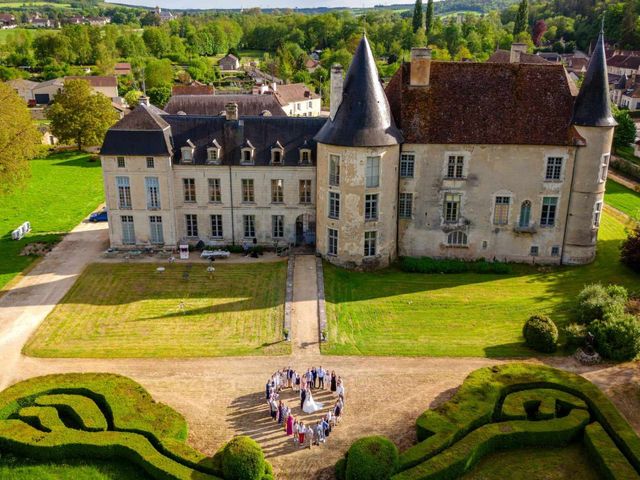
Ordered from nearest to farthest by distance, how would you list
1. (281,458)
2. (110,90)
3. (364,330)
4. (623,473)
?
(623,473), (281,458), (364,330), (110,90)

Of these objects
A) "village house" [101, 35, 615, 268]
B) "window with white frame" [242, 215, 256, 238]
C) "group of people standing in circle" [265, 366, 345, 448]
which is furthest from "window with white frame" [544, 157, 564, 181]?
"group of people standing in circle" [265, 366, 345, 448]

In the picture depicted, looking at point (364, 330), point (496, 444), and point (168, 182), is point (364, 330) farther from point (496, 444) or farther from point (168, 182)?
point (168, 182)

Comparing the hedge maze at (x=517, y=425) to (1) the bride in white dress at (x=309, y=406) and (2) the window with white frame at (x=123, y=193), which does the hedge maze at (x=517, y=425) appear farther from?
(2) the window with white frame at (x=123, y=193)

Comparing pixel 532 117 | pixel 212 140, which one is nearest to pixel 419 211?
pixel 532 117

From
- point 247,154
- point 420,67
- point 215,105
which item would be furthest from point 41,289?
point 215,105

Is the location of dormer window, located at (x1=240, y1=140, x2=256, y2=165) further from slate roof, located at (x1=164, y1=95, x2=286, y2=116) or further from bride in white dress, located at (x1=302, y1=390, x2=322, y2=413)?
slate roof, located at (x1=164, y1=95, x2=286, y2=116)

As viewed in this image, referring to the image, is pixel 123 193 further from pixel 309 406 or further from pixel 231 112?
pixel 309 406
